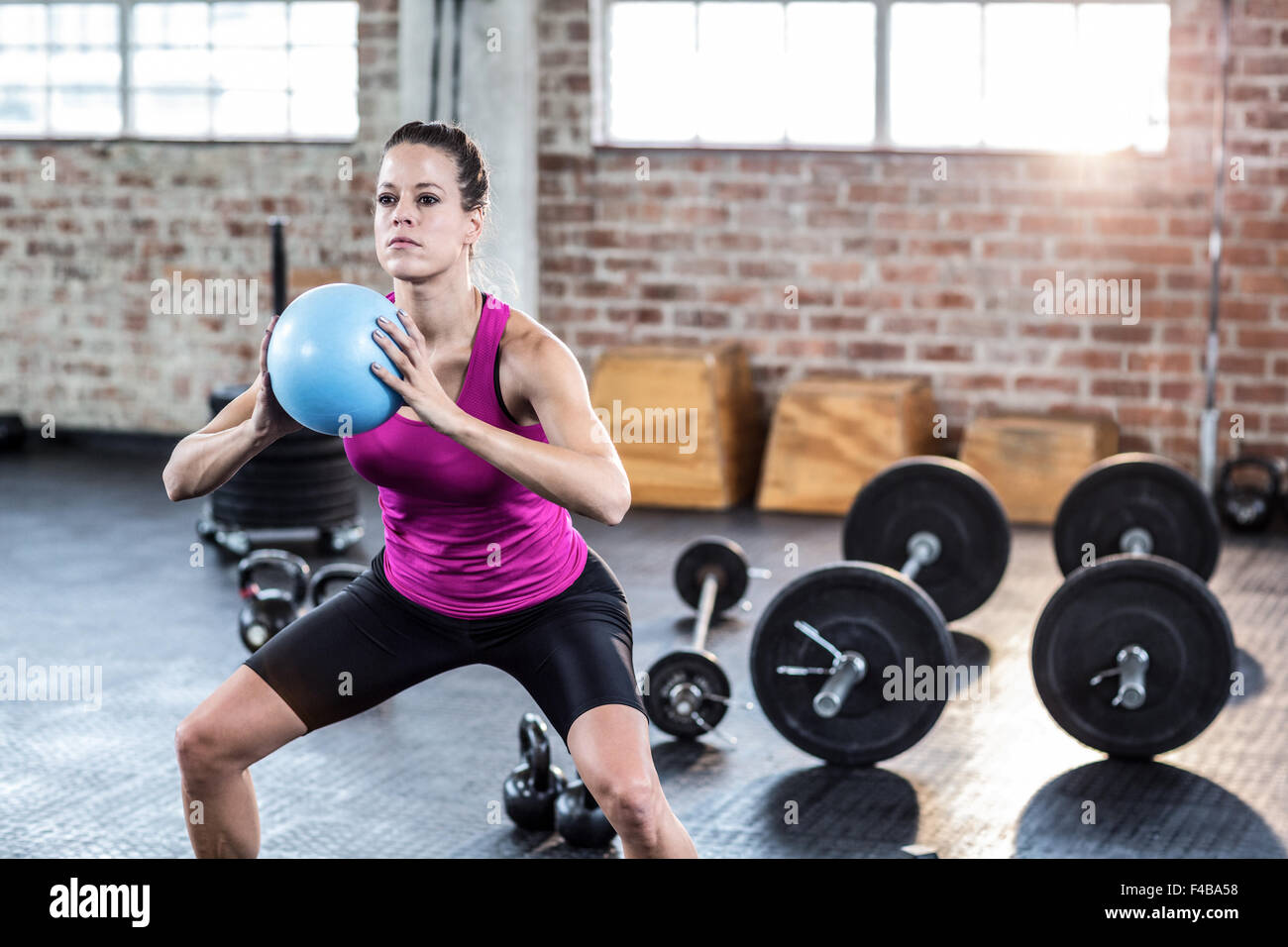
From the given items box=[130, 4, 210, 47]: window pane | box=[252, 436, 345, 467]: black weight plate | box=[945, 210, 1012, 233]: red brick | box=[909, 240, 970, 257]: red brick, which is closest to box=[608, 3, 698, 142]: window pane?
box=[909, 240, 970, 257]: red brick

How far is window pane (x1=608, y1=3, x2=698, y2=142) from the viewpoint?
→ 7516 millimetres

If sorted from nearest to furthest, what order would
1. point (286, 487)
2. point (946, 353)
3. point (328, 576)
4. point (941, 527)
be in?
1. point (328, 576)
2. point (941, 527)
3. point (286, 487)
4. point (946, 353)

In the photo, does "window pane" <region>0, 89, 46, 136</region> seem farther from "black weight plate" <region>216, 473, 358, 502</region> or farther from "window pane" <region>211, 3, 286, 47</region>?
"black weight plate" <region>216, 473, 358, 502</region>

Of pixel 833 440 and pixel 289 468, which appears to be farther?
pixel 833 440

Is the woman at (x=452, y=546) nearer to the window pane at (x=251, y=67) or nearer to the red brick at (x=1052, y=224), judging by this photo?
the red brick at (x=1052, y=224)

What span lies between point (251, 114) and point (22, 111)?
1.25 metres

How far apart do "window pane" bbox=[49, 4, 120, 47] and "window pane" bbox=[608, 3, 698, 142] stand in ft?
8.46

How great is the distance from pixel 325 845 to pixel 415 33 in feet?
16.1

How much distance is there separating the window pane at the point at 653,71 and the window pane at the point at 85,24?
258 centimetres

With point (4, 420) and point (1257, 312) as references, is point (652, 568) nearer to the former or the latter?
point (1257, 312)

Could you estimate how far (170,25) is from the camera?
8.17 meters

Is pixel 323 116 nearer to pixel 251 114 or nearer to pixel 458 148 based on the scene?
pixel 251 114

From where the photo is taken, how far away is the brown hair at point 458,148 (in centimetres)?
254

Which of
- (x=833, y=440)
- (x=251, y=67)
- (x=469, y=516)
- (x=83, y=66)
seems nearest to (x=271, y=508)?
(x=833, y=440)
